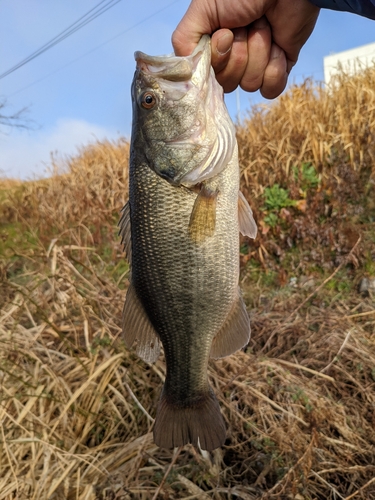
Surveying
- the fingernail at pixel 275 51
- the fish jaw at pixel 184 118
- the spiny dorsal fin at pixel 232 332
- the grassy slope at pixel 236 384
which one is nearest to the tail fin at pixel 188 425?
the spiny dorsal fin at pixel 232 332

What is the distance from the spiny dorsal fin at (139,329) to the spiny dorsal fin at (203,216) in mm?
365

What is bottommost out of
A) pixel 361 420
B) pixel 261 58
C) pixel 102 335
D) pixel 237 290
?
pixel 361 420

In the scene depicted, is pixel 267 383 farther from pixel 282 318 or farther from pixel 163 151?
pixel 163 151

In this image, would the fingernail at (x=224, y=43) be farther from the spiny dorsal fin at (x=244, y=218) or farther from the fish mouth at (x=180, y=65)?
the spiny dorsal fin at (x=244, y=218)

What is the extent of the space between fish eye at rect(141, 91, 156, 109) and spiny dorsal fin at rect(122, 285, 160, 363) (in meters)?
0.79

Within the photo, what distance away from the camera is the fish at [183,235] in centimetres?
159

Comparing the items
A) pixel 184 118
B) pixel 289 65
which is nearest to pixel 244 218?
pixel 184 118

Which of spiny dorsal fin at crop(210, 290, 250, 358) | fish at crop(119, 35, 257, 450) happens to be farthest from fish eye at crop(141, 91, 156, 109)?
spiny dorsal fin at crop(210, 290, 250, 358)

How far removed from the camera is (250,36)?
204 cm

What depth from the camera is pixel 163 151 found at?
1671mm

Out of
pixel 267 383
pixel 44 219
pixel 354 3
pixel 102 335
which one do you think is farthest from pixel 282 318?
pixel 44 219

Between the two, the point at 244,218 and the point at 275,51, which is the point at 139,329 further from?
the point at 275,51

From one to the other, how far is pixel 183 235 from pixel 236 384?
5.72 ft

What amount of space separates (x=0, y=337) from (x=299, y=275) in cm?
350
